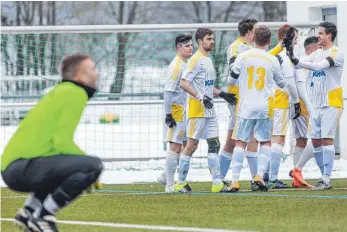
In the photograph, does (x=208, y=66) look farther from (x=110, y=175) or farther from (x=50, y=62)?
(x=50, y=62)

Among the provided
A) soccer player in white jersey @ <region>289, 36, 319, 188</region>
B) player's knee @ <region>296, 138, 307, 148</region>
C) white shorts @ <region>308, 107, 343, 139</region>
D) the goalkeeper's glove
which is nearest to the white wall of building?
soccer player in white jersey @ <region>289, 36, 319, 188</region>

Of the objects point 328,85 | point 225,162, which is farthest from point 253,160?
point 328,85

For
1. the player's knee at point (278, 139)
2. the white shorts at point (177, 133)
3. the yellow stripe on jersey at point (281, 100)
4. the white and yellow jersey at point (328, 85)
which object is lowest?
the player's knee at point (278, 139)

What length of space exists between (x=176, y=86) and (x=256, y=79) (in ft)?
3.85

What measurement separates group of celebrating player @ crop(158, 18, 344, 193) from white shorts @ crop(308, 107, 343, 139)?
0.04ft

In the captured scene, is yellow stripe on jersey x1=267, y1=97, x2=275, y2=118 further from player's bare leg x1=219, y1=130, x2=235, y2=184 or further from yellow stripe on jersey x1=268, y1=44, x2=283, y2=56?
player's bare leg x1=219, y1=130, x2=235, y2=184

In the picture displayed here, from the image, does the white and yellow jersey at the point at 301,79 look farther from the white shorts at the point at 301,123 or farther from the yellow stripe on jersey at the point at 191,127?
the yellow stripe on jersey at the point at 191,127

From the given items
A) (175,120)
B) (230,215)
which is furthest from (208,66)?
(230,215)

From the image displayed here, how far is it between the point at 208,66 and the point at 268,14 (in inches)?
1030

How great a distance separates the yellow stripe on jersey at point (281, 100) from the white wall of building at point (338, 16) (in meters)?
5.72

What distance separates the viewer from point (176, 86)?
14.9 m

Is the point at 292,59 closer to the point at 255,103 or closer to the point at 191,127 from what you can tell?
the point at 255,103

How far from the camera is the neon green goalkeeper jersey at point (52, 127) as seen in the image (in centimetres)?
901

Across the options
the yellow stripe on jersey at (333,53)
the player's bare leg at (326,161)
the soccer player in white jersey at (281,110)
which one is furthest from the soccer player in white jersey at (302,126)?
the yellow stripe on jersey at (333,53)
